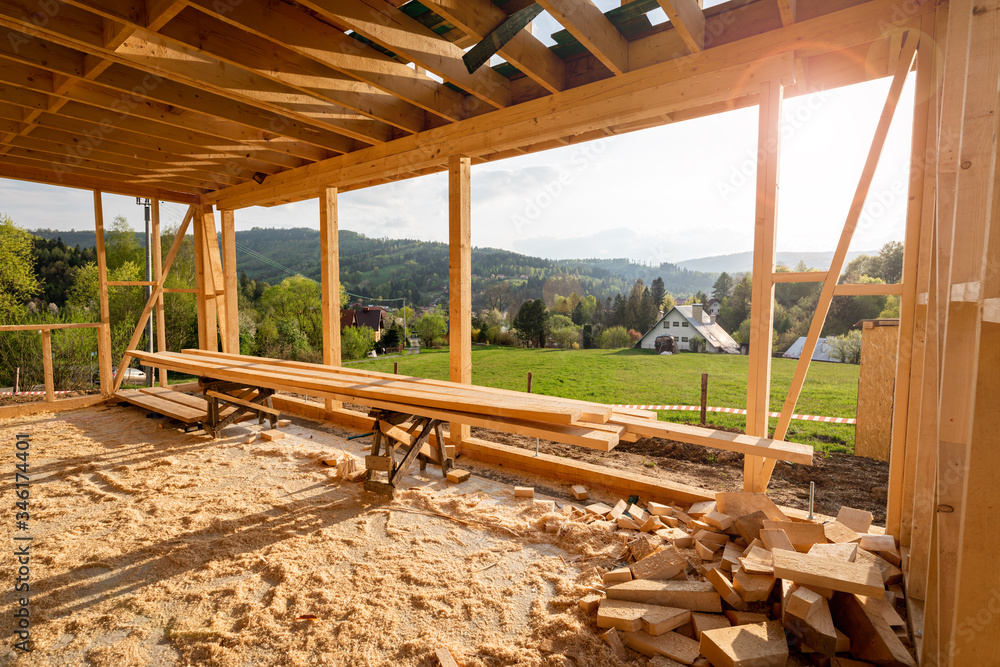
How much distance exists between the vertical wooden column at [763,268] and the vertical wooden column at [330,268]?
4665mm

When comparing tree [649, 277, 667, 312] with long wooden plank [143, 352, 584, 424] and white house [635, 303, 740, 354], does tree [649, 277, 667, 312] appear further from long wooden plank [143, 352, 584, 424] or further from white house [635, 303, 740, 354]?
long wooden plank [143, 352, 584, 424]

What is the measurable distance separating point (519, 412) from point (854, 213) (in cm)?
234

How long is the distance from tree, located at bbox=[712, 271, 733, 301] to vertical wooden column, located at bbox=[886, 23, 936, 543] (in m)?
16.6

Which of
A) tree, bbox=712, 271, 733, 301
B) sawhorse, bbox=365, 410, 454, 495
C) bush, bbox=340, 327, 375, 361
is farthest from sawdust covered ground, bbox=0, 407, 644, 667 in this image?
bush, bbox=340, 327, 375, 361

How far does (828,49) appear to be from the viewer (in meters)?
2.74

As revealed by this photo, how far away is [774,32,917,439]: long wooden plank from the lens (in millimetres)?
2570

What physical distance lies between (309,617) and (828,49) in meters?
4.38

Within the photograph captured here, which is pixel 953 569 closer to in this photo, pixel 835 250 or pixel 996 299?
pixel 996 299

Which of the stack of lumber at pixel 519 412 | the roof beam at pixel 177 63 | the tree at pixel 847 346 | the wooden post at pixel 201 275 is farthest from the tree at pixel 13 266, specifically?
the tree at pixel 847 346

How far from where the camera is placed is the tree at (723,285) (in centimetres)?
1795

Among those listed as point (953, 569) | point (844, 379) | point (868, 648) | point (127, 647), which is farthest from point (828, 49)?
point (844, 379)

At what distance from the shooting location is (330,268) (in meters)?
5.80

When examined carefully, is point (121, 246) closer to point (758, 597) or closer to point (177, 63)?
point (177, 63)

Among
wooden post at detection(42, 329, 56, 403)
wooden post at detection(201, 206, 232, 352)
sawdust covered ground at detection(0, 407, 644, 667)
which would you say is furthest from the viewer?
wooden post at detection(201, 206, 232, 352)
